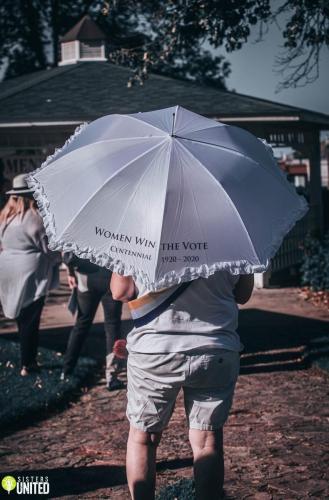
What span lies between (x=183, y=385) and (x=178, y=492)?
1.13 m

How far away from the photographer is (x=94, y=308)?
6.71m

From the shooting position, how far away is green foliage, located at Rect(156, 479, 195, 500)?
13.5 feet

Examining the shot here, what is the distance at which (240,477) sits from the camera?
4.63 m

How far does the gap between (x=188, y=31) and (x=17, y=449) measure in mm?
6712

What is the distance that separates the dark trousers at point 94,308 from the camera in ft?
21.4

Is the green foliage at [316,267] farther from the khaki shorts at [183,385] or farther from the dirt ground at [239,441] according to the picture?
the khaki shorts at [183,385]

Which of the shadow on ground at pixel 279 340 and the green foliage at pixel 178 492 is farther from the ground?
the shadow on ground at pixel 279 340

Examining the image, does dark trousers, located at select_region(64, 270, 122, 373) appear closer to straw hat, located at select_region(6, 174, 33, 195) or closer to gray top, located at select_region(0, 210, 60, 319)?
gray top, located at select_region(0, 210, 60, 319)

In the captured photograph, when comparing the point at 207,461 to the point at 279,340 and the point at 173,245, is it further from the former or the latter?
the point at 279,340

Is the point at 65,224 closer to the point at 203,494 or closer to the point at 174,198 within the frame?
the point at 174,198

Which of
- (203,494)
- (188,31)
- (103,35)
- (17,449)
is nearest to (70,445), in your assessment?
(17,449)

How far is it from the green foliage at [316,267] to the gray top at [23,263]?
21.6 ft

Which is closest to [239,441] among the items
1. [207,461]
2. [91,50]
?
[207,461]

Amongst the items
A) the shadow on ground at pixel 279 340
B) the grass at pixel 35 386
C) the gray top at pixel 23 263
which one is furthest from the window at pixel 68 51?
the gray top at pixel 23 263
